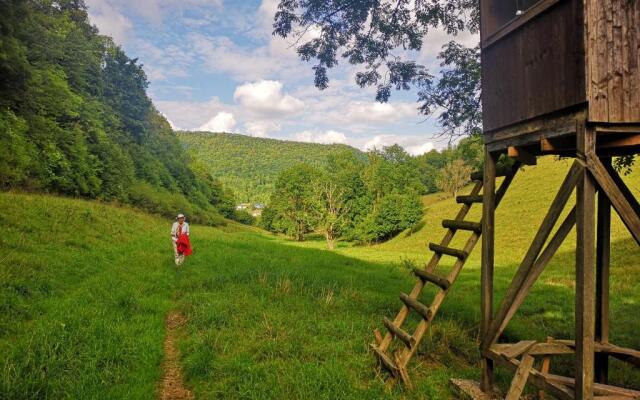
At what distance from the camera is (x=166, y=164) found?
7369 cm

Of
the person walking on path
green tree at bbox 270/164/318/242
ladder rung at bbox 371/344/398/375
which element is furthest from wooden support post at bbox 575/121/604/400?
green tree at bbox 270/164/318/242

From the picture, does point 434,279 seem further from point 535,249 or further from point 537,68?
point 537,68

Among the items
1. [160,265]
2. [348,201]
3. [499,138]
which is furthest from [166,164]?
[499,138]

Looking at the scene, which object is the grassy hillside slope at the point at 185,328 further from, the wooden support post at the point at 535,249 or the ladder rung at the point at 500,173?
the ladder rung at the point at 500,173

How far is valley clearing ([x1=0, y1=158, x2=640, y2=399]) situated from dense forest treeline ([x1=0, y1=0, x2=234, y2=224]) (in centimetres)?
838

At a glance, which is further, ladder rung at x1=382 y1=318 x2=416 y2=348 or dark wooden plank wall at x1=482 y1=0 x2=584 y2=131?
ladder rung at x1=382 y1=318 x2=416 y2=348

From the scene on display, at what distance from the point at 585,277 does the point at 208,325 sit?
6.86 m

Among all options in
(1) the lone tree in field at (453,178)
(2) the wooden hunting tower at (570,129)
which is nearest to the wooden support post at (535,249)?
(2) the wooden hunting tower at (570,129)

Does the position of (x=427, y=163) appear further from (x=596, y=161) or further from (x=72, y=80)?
(x=596, y=161)

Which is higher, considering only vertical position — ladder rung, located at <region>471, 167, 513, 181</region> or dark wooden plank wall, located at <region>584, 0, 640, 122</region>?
dark wooden plank wall, located at <region>584, 0, 640, 122</region>

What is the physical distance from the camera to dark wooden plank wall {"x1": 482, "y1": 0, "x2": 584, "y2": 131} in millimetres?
4844

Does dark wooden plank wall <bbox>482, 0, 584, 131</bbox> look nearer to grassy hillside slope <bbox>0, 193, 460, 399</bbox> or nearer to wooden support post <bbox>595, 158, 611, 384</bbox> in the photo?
wooden support post <bbox>595, 158, 611, 384</bbox>

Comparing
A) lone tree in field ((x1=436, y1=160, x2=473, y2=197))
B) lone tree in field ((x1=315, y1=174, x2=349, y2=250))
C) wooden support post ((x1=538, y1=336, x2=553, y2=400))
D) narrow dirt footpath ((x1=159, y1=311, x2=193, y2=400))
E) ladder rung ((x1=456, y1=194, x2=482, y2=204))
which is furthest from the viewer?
lone tree in field ((x1=436, y1=160, x2=473, y2=197))

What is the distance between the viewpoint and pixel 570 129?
4914 millimetres
